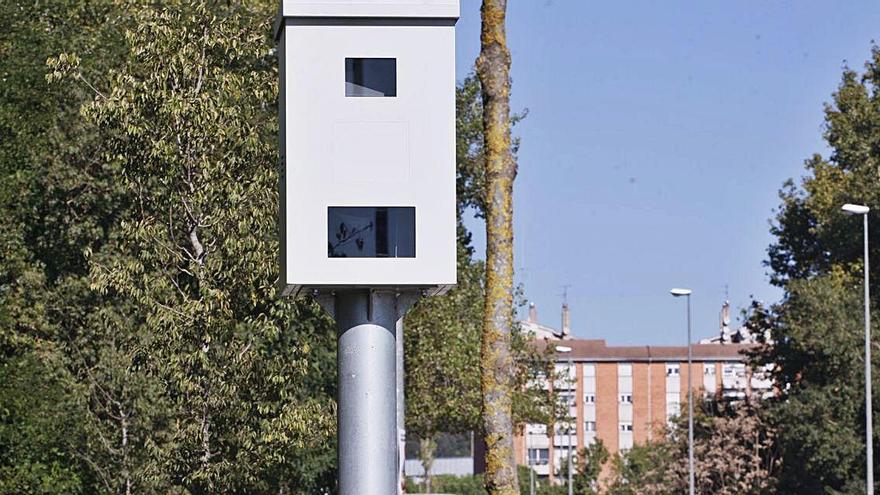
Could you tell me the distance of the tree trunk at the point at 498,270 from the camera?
549 inches

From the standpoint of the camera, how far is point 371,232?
1032cm

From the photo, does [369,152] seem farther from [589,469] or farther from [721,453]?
[589,469]

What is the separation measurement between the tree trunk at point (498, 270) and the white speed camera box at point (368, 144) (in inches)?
143

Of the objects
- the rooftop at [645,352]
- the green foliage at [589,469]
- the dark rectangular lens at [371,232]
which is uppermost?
the rooftop at [645,352]

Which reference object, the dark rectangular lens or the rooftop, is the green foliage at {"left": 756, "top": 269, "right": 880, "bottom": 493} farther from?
the rooftop

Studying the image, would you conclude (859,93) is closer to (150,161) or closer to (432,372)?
(432,372)

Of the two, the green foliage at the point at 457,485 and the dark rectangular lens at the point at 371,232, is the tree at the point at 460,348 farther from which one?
the green foliage at the point at 457,485

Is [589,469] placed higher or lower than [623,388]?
lower

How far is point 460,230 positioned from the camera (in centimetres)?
4738

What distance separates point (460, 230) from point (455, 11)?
36811mm

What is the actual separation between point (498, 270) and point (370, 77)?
3837 millimetres

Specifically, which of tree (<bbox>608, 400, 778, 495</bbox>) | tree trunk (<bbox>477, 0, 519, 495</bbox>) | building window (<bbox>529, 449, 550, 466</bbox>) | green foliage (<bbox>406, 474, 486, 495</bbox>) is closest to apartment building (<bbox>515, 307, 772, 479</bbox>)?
building window (<bbox>529, 449, 550, 466</bbox>)

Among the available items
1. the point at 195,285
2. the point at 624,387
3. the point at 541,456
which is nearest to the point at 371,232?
the point at 195,285

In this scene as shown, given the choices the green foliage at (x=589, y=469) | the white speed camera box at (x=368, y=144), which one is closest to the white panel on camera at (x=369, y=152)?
the white speed camera box at (x=368, y=144)
